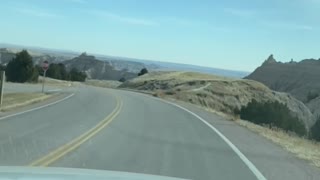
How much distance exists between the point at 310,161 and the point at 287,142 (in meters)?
3.87

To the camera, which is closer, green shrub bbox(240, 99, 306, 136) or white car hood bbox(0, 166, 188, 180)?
white car hood bbox(0, 166, 188, 180)

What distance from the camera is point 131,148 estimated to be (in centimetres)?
1334

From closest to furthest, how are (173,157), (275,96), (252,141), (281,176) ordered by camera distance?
(281,176) → (173,157) → (252,141) → (275,96)

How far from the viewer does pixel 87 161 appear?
11.1 meters

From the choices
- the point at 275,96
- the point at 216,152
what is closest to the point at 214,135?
the point at 216,152

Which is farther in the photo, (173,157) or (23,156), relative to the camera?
(173,157)

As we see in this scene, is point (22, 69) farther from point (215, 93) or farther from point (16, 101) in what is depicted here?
point (16, 101)

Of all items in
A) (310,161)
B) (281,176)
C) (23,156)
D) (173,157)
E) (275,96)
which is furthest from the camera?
(275,96)

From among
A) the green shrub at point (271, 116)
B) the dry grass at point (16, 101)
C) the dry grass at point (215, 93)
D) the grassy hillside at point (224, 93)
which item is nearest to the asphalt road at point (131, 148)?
the dry grass at point (16, 101)

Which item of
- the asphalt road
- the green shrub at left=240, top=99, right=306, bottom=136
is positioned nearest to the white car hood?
the asphalt road

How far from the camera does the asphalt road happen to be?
10.6m

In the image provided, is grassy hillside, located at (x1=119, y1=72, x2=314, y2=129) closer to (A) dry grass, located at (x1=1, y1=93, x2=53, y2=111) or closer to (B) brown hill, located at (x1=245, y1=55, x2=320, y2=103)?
(A) dry grass, located at (x1=1, y1=93, x2=53, y2=111)

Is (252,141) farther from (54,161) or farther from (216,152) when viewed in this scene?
(54,161)

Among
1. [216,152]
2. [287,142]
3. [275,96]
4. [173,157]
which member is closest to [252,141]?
[287,142]
